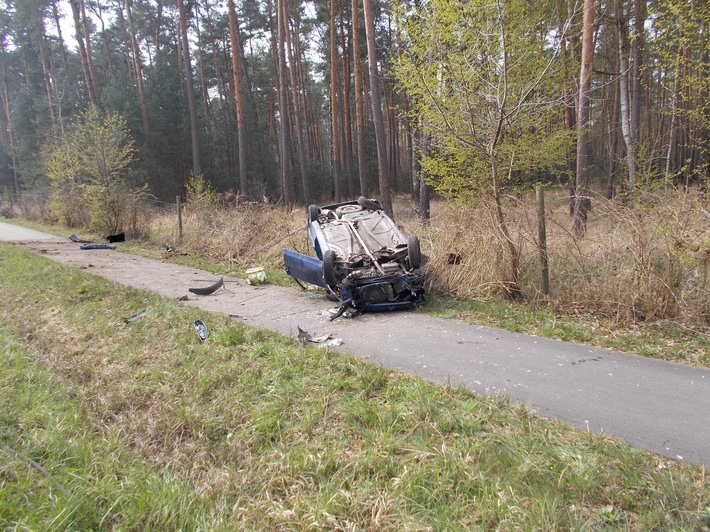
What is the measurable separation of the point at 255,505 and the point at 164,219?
55.6 feet

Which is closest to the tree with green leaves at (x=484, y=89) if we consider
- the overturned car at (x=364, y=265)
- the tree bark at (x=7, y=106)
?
the overturned car at (x=364, y=265)

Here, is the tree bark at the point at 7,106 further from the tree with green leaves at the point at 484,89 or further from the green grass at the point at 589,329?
the green grass at the point at 589,329

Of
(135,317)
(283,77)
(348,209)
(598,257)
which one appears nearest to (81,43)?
(283,77)

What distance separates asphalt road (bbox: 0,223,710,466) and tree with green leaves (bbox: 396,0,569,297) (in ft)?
6.60

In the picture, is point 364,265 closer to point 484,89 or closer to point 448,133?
point 448,133

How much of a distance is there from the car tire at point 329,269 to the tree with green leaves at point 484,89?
2.65 metres

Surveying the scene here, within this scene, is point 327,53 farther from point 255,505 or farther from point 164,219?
point 255,505

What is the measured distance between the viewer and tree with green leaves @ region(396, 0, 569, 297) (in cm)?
650

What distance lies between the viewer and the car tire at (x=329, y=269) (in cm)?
636

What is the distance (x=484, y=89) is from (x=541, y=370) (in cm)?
471

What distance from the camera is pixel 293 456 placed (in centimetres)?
278

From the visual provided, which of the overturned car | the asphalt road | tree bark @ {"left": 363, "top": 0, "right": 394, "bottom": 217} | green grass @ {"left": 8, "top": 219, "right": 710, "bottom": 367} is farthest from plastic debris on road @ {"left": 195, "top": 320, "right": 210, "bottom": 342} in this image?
tree bark @ {"left": 363, "top": 0, "right": 394, "bottom": 217}

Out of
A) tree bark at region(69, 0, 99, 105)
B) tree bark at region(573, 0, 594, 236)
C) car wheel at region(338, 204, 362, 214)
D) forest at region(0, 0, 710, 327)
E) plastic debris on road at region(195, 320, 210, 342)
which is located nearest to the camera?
plastic debris on road at region(195, 320, 210, 342)

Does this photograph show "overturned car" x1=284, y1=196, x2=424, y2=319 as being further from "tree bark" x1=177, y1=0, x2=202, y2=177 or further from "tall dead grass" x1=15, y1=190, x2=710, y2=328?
"tree bark" x1=177, y1=0, x2=202, y2=177
